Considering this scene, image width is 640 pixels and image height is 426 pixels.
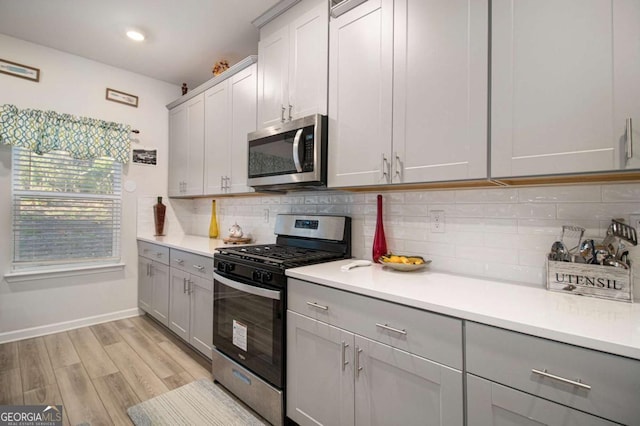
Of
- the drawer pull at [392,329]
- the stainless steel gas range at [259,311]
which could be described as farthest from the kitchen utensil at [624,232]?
the stainless steel gas range at [259,311]

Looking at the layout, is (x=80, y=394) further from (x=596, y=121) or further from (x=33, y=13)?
(x=596, y=121)

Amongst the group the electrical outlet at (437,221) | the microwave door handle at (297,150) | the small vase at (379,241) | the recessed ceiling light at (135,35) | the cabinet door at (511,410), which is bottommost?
the cabinet door at (511,410)

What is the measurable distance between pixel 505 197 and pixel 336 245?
1.04 metres

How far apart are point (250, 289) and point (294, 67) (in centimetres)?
148

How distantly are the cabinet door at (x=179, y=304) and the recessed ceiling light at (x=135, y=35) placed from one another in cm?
201

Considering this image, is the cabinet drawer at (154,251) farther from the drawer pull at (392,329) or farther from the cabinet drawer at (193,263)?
the drawer pull at (392,329)

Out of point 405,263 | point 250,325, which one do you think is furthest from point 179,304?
point 405,263

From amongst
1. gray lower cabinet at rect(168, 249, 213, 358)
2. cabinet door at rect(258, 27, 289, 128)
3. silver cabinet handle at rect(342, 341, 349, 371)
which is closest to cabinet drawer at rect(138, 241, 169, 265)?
gray lower cabinet at rect(168, 249, 213, 358)

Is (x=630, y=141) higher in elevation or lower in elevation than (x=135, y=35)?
lower

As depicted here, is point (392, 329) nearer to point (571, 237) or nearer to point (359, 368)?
point (359, 368)

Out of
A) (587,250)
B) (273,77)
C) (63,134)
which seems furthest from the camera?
(63,134)

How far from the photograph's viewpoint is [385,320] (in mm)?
1202

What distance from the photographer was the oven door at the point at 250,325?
5.32 ft

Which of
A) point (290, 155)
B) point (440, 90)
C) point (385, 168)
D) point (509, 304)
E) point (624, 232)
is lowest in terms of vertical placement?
point (509, 304)
